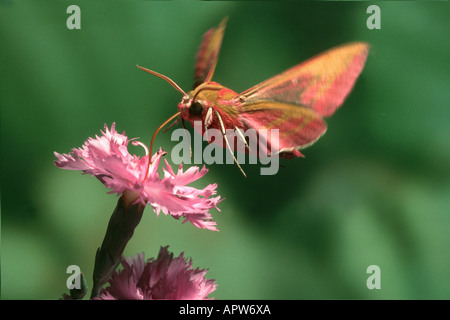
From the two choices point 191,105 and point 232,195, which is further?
point 232,195

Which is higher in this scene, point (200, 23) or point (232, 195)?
point (200, 23)

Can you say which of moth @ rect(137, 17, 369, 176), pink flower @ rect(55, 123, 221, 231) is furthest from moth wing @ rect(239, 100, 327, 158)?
pink flower @ rect(55, 123, 221, 231)

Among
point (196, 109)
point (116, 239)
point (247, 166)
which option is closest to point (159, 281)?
point (116, 239)

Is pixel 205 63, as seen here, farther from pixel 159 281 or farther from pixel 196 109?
pixel 159 281

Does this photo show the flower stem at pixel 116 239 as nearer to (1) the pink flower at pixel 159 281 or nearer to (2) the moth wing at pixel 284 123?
(1) the pink flower at pixel 159 281

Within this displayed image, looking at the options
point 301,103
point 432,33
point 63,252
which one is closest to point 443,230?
point 432,33
